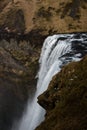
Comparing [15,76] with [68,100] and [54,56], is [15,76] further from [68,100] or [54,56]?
[68,100]

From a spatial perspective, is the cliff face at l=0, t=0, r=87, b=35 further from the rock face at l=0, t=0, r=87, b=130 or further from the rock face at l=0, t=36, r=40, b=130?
the rock face at l=0, t=36, r=40, b=130

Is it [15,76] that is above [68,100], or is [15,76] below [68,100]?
below

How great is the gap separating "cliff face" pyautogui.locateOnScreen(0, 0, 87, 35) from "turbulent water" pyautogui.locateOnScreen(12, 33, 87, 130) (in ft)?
16.6

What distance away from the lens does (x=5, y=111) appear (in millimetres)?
34656

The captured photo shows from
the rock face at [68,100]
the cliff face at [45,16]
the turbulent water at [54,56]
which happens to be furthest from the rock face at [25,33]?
the rock face at [68,100]

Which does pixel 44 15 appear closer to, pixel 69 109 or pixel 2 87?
pixel 2 87

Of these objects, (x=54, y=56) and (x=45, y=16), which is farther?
(x=45, y=16)

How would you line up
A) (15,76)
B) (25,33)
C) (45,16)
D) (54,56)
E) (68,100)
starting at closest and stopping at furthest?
(68,100), (54,56), (15,76), (25,33), (45,16)

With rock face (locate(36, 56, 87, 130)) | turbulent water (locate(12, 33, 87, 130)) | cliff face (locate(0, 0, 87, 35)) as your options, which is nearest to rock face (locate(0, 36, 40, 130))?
turbulent water (locate(12, 33, 87, 130))

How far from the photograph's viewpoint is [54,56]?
Result: 33.6 m

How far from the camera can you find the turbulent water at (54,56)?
2748cm

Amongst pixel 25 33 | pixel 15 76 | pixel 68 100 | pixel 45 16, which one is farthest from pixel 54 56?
pixel 68 100

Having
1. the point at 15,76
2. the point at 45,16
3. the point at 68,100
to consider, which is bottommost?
the point at 15,76

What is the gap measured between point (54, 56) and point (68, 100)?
Answer: 19.0 metres
